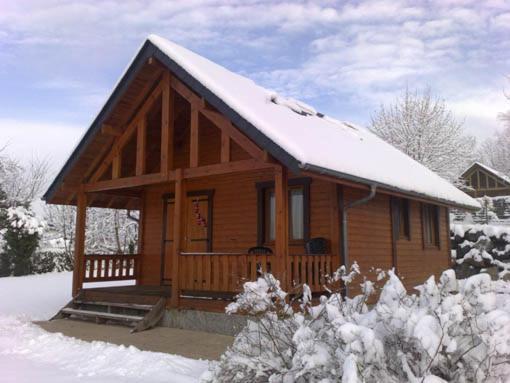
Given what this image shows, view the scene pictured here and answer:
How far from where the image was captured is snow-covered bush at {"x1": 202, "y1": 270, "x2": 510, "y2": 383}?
2885 mm

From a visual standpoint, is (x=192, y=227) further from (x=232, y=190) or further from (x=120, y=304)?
(x=120, y=304)

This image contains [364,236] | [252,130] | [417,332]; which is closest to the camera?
[417,332]

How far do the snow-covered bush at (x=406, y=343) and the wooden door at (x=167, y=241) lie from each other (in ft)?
30.0

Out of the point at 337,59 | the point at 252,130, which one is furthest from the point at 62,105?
the point at 252,130

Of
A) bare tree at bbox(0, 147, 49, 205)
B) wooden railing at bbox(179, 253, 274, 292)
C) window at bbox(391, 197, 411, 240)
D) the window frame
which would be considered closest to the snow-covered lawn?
wooden railing at bbox(179, 253, 274, 292)

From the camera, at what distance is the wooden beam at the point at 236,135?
812 cm

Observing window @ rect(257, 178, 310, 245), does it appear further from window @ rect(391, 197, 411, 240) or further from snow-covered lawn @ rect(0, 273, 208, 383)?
snow-covered lawn @ rect(0, 273, 208, 383)

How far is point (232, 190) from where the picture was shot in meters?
11.4

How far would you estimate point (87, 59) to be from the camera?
51.1 ft

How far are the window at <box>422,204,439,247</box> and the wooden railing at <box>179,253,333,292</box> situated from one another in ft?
17.9

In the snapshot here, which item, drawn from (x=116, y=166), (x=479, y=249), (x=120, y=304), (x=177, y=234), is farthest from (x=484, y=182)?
(x=120, y=304)

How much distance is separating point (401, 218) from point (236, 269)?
217 inches

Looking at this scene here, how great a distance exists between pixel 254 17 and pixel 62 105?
10.0 metres

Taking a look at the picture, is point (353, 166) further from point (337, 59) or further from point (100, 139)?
point (337, 59)
